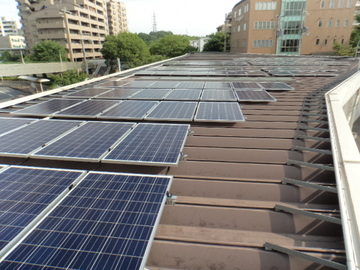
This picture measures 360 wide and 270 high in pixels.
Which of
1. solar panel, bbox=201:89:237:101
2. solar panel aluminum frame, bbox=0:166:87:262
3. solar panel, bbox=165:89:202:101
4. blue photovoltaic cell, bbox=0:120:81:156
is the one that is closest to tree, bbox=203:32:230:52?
solar panel, bbox=201:89:237:101

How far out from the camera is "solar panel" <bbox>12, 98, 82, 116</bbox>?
1001 cm

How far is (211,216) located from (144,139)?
3.27m

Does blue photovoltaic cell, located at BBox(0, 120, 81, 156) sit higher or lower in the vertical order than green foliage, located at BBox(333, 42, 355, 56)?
lower

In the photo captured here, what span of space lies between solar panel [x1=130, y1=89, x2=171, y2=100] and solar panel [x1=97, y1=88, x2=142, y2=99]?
17.6 inches

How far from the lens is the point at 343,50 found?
6394 centimetres

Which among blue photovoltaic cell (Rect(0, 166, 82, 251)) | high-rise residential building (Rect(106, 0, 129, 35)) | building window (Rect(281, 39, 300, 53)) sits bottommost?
blue photovoltaic cell (Rect(0, 166, 82, 251))

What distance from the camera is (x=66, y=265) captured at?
3244mm

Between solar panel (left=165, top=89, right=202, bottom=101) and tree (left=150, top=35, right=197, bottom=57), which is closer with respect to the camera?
solar panel (left=165, top=89, right=202, bottom=101)

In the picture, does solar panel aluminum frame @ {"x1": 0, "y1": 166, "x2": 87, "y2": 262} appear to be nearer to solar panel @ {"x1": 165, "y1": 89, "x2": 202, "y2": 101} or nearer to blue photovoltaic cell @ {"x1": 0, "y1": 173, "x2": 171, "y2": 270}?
blue photovoltaic cell @ {"x1": 0, "y1": 173, "x2": 171, "y2": 270}

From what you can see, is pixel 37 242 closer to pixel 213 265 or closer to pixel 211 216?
pixel 213 265

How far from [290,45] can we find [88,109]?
76316 mm

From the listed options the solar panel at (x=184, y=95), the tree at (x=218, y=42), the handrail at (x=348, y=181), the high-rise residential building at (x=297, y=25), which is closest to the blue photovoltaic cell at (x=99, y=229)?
the handrail at (x=348, y=181)

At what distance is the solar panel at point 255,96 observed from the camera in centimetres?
1159

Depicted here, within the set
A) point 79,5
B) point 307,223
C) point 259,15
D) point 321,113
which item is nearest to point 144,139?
point 307,223
